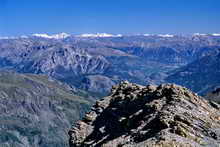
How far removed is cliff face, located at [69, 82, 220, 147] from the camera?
36.9 metres

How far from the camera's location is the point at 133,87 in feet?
216

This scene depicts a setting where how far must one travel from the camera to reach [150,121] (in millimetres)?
41844

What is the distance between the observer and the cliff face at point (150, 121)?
1453 inches

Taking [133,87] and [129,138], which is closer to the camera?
[129,138]

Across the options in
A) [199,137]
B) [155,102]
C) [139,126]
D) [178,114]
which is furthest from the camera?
[155,102]

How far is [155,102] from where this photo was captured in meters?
47.1

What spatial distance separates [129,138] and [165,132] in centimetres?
640

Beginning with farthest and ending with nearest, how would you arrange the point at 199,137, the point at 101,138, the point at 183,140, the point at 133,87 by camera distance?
1. the point at 133,87
2. the point at 101,138
3. the point at 199,137
4. the point at 183,140

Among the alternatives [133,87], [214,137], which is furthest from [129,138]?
[133,87]

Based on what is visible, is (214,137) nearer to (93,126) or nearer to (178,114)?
(178,114)

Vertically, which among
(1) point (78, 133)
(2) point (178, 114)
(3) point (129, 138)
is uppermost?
(2) point (178, 114)

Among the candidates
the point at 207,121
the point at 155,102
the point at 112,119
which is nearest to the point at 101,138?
the point at 112,119

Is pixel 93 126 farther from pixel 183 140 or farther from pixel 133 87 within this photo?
pixel 183 140

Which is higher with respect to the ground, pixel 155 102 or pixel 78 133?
pixel 155 102
